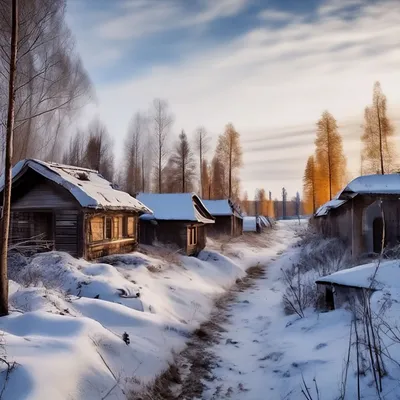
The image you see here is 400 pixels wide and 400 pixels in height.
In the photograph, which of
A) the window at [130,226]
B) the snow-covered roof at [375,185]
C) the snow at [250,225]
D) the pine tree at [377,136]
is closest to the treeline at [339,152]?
the pine tree at [377,136]

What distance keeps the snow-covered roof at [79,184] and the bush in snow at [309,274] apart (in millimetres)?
7831

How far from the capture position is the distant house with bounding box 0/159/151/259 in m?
15.5

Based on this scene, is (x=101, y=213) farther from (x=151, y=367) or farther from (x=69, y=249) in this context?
(x=151, y=367)

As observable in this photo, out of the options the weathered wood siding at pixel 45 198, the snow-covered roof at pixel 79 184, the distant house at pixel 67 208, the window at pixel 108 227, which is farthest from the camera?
the window at pixel 108 227

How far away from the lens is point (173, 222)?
23.5 m

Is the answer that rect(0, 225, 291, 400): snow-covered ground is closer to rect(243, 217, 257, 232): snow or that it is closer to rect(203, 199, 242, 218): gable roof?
rect(203, 199, 242, 218): gable roof

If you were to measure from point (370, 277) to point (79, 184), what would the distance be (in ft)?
39.2

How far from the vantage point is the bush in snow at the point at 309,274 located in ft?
34.8

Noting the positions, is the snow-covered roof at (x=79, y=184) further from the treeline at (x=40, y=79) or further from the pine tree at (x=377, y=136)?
the pine tree at (x=377, y=136)

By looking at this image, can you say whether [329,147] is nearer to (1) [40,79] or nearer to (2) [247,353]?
(1) [40,79]

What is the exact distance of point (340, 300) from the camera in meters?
8.77

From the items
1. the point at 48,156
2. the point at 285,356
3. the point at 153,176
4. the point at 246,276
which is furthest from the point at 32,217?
the point at 153,176

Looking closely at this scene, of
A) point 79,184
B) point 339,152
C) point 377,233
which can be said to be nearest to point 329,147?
point 339,152

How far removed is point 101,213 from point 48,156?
62.1 ft
